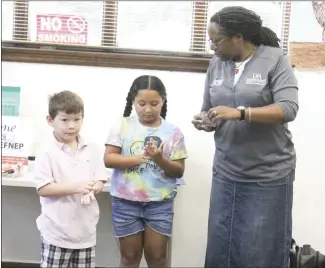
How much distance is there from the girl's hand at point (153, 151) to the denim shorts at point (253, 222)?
0.25 metres

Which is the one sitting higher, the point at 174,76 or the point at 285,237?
the point at 174,76

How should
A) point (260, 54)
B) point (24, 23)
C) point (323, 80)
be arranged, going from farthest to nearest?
point (24, 23) < point (323, 80) < point (260, 54)

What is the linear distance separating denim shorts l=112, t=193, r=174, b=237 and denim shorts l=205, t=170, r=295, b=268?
228 mm

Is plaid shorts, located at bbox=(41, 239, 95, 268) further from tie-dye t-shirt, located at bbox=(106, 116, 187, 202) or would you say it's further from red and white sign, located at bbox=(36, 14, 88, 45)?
red and white sign, located at bbox=(36, 14, 88, 45)

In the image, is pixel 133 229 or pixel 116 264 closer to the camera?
pixel 133 229

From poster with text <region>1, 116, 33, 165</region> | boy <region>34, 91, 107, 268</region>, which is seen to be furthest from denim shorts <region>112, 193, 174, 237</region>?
poster with text <region>1, 116, 33, 165</region>

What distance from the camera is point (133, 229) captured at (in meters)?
1.83

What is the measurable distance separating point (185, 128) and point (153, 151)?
65cm

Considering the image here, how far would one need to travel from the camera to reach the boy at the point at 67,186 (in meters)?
1.72

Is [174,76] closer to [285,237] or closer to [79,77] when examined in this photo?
[79,77]

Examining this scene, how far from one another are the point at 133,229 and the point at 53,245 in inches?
12.9

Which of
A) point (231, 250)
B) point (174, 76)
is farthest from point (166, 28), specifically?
point (231, 250)

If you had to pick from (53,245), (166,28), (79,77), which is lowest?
(53,245)

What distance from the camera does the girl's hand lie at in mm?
1691
